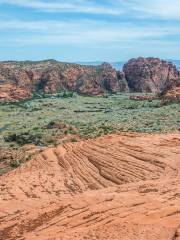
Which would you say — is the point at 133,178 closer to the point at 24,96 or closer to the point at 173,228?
the point at 173,228

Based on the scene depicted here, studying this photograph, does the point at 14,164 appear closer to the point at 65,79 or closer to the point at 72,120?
the point at 72,120

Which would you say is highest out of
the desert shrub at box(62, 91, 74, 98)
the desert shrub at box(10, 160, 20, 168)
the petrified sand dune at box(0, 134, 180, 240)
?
the petrified sand dune at box(0, 134, 180, 240)

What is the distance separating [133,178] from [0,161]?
12060mm

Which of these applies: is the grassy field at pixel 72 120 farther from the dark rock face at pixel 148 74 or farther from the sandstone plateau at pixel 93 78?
the dark rock face at pixel 148 74

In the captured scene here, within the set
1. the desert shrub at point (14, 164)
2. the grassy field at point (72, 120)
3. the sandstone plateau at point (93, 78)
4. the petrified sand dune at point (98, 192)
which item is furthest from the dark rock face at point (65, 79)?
the petrified sand dune at point (98, 192)

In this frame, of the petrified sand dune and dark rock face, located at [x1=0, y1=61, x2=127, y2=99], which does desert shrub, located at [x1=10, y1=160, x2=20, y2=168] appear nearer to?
the petrified sand dune

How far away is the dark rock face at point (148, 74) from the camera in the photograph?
118m

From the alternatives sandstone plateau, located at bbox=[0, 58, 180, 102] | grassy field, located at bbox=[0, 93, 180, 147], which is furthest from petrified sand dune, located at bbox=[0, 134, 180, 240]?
sandstone plateau, located at bbox=[0, 58, 180, 102]

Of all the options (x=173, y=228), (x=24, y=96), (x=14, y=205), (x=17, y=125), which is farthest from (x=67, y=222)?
(x=24, y=96)

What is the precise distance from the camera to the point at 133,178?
21297mm

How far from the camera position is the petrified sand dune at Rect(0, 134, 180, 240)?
1402 cm

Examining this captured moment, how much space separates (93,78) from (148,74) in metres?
13.8

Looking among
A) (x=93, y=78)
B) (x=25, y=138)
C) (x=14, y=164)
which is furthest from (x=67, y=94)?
(x=14, y=164)

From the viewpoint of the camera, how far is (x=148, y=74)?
11856 cm
